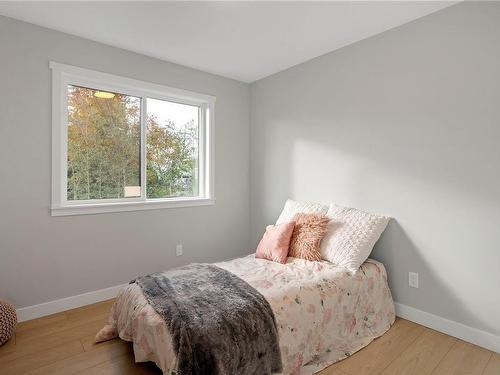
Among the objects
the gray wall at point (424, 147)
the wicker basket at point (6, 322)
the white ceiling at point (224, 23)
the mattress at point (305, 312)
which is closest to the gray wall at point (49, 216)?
the white ceiling at point (224, 23)

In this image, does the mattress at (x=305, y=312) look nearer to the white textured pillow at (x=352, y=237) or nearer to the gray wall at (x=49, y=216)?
the white textured pillow at (x=352, y=237)

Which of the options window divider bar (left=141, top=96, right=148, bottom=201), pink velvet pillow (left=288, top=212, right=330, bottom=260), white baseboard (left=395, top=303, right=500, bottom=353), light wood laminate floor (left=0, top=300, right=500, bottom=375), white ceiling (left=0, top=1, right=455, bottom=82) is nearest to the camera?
light wood laminate floor (left=0, top=300, right=500, bottom=375)

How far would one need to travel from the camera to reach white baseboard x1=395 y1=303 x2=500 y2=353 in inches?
78.0

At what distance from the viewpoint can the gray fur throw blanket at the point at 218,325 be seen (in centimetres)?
139

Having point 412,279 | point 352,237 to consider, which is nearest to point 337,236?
point 352,237

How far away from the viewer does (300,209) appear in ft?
9.67

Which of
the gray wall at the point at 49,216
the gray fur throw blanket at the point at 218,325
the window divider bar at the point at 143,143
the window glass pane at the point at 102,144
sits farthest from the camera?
the window divider bar at the point at 143,143

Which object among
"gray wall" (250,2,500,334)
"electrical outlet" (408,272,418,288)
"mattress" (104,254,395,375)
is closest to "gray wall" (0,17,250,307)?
"mattress" (104,254,395,375)

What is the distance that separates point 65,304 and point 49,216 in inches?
30.9

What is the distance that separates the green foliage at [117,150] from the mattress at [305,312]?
4.11 feet

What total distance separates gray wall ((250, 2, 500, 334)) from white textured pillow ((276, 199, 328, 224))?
0.13m

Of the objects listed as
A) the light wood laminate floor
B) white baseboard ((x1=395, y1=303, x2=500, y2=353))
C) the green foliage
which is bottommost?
the light wood laminate floor

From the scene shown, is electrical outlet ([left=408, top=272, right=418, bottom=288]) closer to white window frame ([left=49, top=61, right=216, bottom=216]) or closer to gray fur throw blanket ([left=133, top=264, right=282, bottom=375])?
gray fur throw blanket ([left=133, top=264, right=282, bottom=375])

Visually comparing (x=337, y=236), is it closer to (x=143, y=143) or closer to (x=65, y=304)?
(x=143, y=143)
